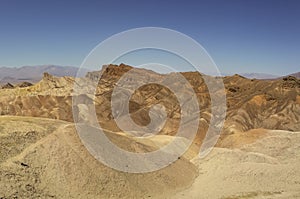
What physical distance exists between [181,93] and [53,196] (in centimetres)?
8500

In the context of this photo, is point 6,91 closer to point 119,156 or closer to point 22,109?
point 22,109

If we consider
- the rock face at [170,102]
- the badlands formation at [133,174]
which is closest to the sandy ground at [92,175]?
the badlands formation at [133,174]

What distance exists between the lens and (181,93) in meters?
107

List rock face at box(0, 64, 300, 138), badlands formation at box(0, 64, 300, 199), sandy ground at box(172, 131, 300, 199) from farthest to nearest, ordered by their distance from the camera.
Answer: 1. rock face at box(0, 64, 300, 138)
2. sandy ground at box(172, 131, 300, 199)
3. badlands formation at box(0, 64, 300, 199)

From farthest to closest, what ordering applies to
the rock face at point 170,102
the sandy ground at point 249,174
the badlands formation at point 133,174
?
the rock face at point 170,102 < the sandy ground at point 249,174 < the badlands formation at point 133,174

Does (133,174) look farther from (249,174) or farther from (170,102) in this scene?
(170,102)

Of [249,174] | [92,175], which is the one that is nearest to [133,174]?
[92,175]

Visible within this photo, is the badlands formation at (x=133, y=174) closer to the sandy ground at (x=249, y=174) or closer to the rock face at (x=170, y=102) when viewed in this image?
the sandy ground at (x=249, y=174)

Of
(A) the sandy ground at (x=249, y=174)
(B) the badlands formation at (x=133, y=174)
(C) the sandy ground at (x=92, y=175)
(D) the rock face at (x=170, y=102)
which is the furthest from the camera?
(D) the rock face at (x=170, y=102)

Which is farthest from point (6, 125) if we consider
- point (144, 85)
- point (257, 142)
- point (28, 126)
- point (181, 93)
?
point (144, 85)

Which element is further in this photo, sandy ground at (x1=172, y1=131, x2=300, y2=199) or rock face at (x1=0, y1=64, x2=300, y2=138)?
rock face at (x1=0, y1=64, x2=300, y2=138)

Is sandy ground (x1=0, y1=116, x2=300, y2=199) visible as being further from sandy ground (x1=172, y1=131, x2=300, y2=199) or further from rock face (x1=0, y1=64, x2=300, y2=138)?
rock face (x1=0, y1=64, x2=300, y2=138)

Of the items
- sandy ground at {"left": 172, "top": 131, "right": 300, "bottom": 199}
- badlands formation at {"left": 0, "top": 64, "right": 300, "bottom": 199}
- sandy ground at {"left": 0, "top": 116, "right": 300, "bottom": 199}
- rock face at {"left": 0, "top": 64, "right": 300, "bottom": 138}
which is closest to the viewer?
sandy ground at {"left": 0, "top": 116, "right": 300, "bottom": 199}

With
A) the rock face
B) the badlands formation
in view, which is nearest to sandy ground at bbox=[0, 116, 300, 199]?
the badlands formation
